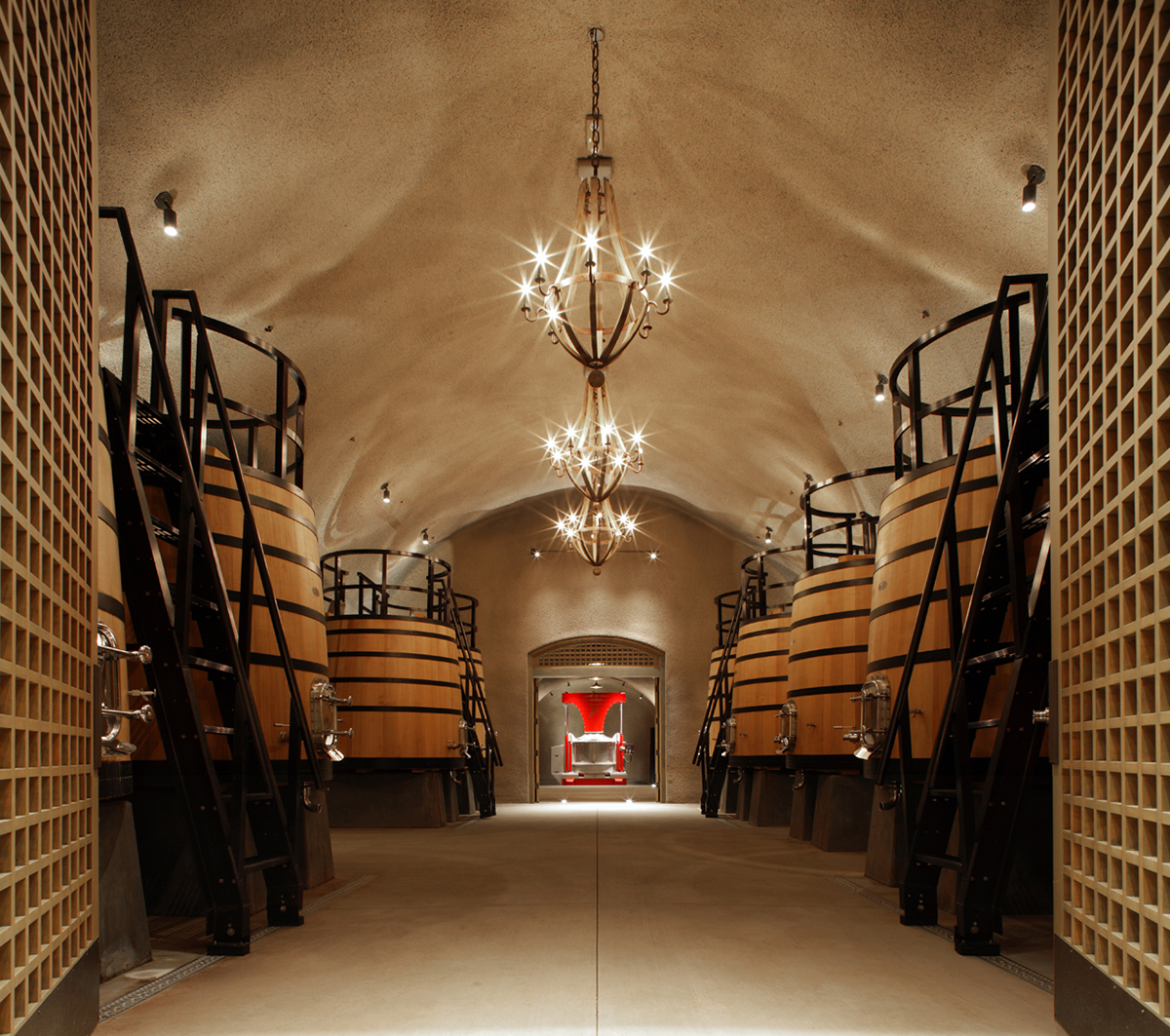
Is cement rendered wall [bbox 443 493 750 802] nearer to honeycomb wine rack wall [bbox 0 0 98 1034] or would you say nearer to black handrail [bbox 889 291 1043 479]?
black handrail [bbox 889 291 1043 479]

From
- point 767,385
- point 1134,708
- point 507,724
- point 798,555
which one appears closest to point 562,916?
point 1134,708

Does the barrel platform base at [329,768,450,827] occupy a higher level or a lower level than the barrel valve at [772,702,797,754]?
lower

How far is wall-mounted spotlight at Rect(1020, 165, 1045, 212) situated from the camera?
5336mm

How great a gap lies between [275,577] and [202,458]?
2.29ft

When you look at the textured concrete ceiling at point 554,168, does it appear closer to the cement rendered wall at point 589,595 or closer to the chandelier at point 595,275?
the chandelier at point 595,275

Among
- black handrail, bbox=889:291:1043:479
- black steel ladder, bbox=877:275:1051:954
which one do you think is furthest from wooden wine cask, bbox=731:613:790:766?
black steel ladder, bbox=877:275:1051:954

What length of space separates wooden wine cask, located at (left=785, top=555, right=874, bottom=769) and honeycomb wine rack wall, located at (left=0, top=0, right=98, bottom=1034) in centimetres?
438

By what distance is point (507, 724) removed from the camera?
15.9 m

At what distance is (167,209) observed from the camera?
5.47 m

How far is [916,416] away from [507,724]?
40.2 ft

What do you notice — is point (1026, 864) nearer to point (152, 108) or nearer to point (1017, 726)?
point (1017, 726)

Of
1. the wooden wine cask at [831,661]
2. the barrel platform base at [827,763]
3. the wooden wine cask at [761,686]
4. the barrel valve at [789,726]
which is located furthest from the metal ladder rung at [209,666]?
the wooden wine cask at [761,686]

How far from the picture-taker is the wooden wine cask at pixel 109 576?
2852 millimetres

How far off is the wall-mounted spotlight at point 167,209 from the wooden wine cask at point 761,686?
18.1 feet
